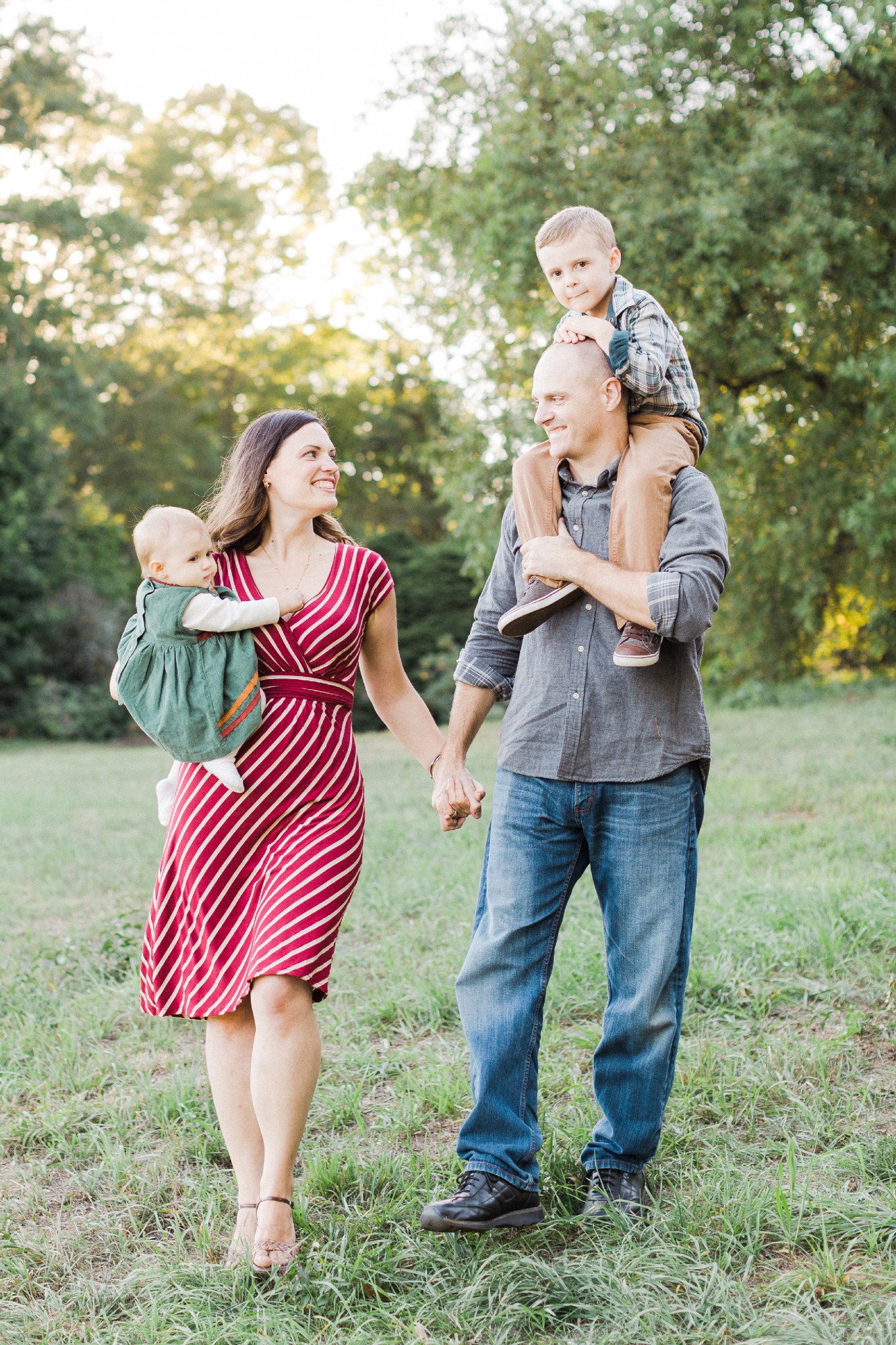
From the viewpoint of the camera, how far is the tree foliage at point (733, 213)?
12102 mm

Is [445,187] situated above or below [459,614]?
above

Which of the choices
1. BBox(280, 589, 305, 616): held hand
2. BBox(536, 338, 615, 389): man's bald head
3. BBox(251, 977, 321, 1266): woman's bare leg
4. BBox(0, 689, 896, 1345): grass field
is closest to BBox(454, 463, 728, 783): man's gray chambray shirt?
BBox(536, 338, 615, 389): man's bald head

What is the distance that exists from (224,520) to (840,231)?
10557 millimetres

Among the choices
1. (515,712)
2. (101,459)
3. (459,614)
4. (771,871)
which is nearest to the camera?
(515,712)

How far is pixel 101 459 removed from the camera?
92.9 ft

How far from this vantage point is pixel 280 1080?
8.73 feet

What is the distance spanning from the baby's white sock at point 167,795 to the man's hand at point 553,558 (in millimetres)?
991

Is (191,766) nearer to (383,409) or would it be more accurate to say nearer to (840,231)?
(840,231)

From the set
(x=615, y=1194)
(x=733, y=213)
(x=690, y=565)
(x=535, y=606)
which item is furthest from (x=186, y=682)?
(x=733, y=213)

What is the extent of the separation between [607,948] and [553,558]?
920mm

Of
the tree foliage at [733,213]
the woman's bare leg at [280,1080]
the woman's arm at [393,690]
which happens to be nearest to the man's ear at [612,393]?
the woman's arm at [393,690]

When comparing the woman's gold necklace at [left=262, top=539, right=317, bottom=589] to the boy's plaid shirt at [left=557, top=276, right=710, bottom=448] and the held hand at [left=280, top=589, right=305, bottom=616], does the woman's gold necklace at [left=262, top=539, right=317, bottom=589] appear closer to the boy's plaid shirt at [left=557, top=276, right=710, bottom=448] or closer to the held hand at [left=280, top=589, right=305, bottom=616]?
the held hand at [left=280, top=589, right=305, bottom=616]

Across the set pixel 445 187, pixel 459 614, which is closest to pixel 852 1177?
pixel 445 187

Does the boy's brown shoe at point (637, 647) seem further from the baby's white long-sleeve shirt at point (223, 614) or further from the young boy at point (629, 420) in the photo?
the baby's white long-sleeve shirt at point (223, 614)
